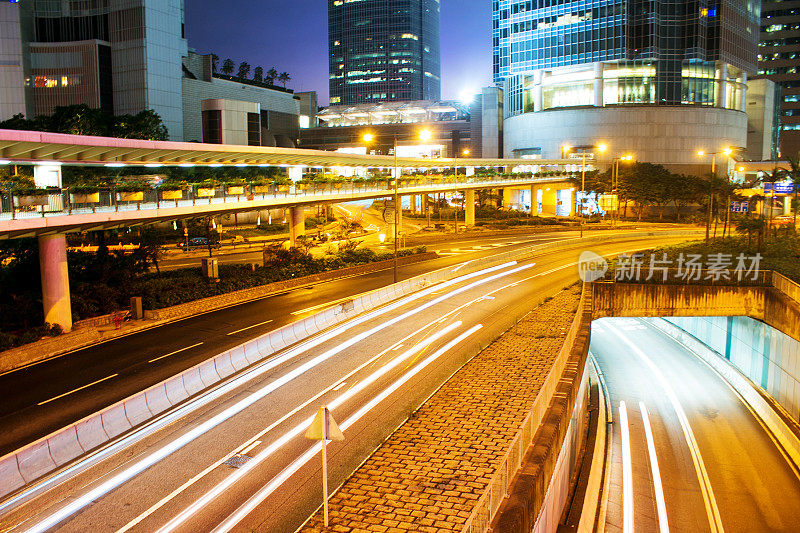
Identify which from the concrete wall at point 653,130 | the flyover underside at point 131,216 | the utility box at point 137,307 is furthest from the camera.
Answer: the concrete wall at point 653,130

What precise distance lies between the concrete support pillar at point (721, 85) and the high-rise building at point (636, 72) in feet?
0.67

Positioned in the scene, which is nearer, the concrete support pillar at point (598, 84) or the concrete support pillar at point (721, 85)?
the concrete support pillar at point (598, 84)

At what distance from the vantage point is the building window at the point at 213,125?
82.8 metres

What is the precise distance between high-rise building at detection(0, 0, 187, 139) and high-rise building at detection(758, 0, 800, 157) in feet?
419

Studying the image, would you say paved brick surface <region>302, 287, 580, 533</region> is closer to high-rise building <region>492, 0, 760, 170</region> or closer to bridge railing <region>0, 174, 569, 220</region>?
bridge railing <region>0, 174, 569, 220</region>

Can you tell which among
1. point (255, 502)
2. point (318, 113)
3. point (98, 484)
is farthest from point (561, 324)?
point (318, 113)

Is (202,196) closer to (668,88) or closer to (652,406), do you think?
(652,406)

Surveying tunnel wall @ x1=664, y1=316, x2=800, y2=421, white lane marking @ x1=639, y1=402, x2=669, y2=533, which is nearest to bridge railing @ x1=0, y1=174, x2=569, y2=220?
white lane marking @ x1=639, y1=402, x2=669, y2=533

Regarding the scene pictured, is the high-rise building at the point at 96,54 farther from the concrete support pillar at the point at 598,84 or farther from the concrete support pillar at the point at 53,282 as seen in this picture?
the concrete support pillar at the point at 598,84

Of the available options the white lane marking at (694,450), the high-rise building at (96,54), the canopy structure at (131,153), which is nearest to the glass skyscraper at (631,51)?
the high-rise building at (96,54)

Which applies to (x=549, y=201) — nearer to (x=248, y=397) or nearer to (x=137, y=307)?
(x=137, y=307)

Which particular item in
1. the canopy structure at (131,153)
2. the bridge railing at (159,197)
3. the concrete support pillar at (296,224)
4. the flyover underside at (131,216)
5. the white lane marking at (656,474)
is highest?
the canopy structure at (131,153)

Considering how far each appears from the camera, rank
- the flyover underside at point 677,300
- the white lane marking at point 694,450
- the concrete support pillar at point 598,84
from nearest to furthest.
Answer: the white lane marking at point 694,450 → the flyover underside at point 677,300 → the concrete support pillar at point 598,84

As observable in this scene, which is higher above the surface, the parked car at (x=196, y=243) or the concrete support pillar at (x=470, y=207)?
the concrete support pillar at (x=470, y=207)
